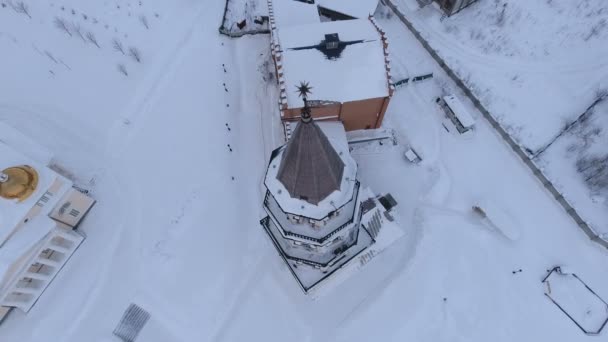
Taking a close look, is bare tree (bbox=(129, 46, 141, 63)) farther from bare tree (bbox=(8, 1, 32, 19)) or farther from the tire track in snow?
bare tree (bbox=(8, 1, 32, 19))

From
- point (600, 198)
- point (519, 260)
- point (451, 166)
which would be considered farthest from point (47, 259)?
point (600, 198)

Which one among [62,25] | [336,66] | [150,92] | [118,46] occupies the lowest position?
[336,66]

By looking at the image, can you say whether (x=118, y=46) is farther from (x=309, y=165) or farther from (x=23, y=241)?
(x=309, y=165)

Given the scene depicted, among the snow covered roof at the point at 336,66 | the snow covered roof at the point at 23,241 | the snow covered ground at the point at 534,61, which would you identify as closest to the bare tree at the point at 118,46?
the snow covered roof at the point at 336,66

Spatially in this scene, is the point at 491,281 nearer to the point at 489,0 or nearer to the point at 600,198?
the point at 600,198

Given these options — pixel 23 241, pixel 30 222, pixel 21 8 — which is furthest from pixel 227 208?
pixel 21 8

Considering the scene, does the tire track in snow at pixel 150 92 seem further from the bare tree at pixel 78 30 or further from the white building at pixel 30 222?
the bare tree at pixel 78 30
